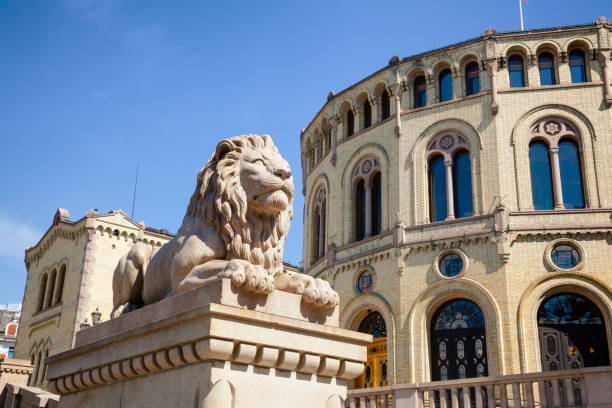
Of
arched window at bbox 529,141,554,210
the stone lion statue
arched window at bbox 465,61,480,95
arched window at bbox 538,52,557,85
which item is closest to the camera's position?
the stone lion statue

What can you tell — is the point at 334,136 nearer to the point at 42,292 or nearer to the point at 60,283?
the point at 60,283

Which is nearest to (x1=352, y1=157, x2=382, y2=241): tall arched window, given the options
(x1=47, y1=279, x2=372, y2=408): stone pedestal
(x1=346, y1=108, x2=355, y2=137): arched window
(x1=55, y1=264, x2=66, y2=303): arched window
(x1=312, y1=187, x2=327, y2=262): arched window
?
(x1=346, y1=108, x2=355, y2=137): arched window

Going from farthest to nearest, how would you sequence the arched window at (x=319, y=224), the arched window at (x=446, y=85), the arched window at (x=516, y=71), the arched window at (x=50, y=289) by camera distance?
the arched window at (x=50, y=289), the arched window at (x=319, y=224), the arched window at (x=446, y=85), the arched window at (x=516, y=71)

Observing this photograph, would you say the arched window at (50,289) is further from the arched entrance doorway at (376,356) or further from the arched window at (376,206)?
the arched entrance doorway at (376,356)

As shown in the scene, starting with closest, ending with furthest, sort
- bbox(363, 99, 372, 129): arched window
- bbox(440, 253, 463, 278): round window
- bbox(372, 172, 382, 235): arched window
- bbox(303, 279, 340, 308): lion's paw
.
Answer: bbox(303, 279, 340, 308): lion's paw < bbox(440, 253, 463, 278): round window < bbox(372, 172, 382, 235): arched window < bbox(363, 99, 372, 129): arched window

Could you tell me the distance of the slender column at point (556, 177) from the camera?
963 inches

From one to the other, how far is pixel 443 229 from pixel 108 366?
70.2 ft

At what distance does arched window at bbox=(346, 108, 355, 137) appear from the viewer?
1214 inches

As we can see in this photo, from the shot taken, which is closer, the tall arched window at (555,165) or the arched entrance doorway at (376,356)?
the tall arched window at (555,165)

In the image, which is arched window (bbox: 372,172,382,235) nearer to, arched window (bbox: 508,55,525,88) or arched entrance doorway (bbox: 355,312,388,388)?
arched entrance doorway (bbox: 355,312,388,388)

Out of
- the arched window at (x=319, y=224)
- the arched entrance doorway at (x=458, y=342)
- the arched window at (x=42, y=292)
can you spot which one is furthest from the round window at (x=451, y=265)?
the arched window at (x=42, y=292)

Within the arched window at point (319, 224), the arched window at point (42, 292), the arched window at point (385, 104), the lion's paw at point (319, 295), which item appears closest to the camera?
the lion's paw at point (319, 295)

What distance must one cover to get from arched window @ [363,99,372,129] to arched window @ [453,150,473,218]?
5071 millimetres

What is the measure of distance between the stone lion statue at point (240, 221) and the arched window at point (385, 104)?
2442cm
